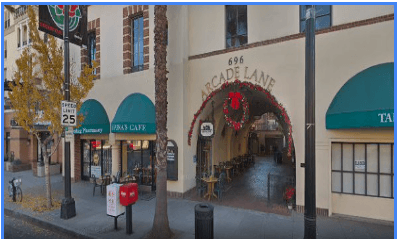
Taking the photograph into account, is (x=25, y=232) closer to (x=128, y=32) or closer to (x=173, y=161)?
(x=173, y=161)

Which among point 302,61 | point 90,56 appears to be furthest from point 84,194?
point 302,61

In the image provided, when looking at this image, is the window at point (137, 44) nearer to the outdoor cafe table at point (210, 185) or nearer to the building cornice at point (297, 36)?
the building cornice at point (297, 36)

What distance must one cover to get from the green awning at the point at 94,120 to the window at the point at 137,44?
8.13 ft

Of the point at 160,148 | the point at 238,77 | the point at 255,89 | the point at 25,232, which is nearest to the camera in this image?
the point at 160,148

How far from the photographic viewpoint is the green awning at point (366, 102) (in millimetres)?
5797

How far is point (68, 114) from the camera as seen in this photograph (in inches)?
284

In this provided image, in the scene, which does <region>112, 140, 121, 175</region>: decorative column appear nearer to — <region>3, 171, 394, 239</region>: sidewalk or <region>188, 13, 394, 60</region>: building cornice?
<region>3, 171, 394, 239</region>: sidewalk

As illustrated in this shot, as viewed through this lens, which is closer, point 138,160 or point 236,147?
point 138,160

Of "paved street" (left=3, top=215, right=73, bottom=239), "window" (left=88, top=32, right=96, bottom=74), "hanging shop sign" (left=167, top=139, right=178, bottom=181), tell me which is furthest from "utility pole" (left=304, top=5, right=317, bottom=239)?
"window" (left=88, top=32, right=96, bottom=74)

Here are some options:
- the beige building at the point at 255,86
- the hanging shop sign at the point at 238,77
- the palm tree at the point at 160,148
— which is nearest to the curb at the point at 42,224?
the palm tree at the point at 160,148

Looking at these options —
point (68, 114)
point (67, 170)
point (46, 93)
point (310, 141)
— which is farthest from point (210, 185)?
point (46, 93)

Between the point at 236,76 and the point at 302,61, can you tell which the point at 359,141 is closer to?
the point at 302,61

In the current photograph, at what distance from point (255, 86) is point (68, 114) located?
19.9ft

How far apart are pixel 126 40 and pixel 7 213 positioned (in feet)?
25.8
